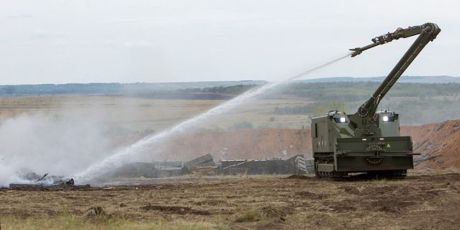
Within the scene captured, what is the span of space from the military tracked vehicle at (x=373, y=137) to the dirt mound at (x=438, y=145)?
13.1 metres

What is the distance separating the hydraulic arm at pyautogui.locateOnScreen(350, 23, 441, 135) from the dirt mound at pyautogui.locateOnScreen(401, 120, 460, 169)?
13222 mm

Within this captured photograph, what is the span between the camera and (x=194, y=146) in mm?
69438

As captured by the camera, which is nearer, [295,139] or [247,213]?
[247,213]

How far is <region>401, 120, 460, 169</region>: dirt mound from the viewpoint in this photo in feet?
148

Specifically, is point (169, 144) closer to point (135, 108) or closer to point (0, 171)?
point (135, 108)

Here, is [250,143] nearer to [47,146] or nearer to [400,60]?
[47,146]

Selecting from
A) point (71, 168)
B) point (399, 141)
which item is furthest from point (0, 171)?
point (399, 141)

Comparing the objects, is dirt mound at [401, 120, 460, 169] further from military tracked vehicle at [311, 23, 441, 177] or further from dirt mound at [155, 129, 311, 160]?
military tracked vehicle at [311, 23, 441, 177]

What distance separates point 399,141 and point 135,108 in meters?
44.8

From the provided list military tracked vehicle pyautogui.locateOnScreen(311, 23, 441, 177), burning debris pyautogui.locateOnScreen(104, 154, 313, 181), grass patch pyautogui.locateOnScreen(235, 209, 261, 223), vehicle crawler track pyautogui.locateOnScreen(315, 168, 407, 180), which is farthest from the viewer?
burning debris pyautogui.locateOnScreen(104, 154, 313, 181)

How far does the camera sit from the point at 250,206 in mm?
22562

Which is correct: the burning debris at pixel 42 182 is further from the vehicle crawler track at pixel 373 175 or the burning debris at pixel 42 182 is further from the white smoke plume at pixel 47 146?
the vehicle crawler track at pixel 373 175

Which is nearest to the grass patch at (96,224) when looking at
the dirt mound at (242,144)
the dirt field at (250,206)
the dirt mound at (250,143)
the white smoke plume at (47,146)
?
the dirt field at (250,206)

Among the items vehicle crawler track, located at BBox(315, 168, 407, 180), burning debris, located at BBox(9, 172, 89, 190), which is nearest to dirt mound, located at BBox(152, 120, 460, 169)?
vehicle crawler track, located at BBox(315, 168, 407, 180)
